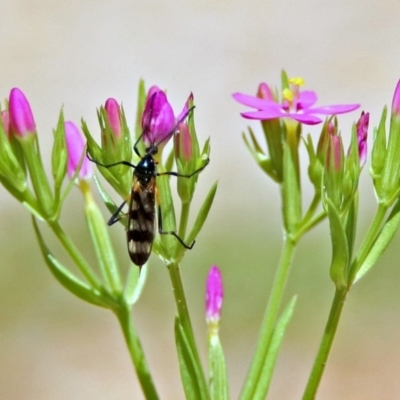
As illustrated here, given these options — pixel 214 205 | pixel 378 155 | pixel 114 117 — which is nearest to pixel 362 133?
pixel 378 155

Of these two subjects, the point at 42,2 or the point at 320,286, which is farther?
the point at 42,2

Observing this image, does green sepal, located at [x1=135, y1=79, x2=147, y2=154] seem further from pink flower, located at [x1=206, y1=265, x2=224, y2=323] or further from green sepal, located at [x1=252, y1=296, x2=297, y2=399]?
green sepal, located at [x1=252, y1=296, x2=297, y2=399]

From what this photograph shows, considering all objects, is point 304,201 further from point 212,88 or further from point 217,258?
point 212,88

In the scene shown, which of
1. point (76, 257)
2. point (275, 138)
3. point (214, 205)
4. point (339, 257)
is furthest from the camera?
point (214, 205)

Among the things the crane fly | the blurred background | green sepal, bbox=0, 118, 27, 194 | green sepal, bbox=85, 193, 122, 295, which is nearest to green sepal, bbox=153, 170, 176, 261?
the crane fly

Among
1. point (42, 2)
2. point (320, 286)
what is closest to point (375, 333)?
point (320, 286)

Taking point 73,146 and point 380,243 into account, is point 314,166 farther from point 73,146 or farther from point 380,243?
point 73,146

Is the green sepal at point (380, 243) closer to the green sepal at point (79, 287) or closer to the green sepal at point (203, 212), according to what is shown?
the green sepal at point (203, 212)
